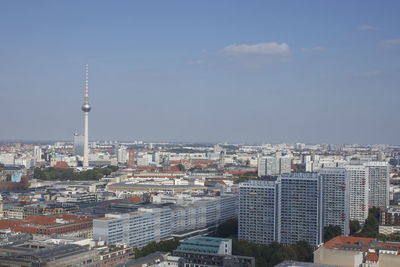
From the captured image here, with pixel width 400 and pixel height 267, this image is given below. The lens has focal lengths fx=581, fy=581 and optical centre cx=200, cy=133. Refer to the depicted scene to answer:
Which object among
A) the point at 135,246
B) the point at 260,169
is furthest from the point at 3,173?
the point at 135,246

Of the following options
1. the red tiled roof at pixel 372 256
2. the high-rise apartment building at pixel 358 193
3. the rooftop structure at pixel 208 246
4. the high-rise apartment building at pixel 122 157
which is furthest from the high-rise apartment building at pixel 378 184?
the high-rise apartment building at pixel 122 157

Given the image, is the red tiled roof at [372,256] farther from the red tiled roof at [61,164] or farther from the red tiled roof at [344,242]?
the red tiled roof at [61,164]

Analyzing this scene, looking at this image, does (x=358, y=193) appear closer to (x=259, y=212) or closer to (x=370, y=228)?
(x=370, y=228)

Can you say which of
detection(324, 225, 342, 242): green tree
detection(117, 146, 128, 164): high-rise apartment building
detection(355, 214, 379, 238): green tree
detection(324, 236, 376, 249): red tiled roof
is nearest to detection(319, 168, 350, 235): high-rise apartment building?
detection(324, 225, 342, 242): green tree

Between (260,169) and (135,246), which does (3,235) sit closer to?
(135,246)

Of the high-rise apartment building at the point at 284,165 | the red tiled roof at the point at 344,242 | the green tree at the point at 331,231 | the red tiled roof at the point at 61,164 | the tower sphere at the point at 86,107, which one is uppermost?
the tower sphere at the point at 86,107

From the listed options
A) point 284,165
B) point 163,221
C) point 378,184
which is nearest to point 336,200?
point 163,221

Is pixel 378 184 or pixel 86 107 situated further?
pixel 86 107
